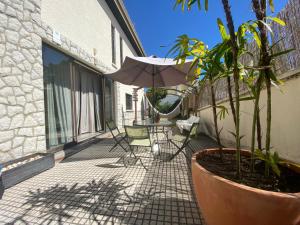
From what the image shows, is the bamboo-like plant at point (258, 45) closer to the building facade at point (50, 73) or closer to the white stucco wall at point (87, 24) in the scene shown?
the building facade at point (50, 73)

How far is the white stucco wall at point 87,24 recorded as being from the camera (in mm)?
3502

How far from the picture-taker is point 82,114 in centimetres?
460

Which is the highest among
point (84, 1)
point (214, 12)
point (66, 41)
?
point (84, 1)

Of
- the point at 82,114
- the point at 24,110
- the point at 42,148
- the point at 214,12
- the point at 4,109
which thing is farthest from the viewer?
the point at 82,114

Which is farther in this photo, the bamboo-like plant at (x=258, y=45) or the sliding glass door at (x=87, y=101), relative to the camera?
the sliding glass door at (x=87, y=101)

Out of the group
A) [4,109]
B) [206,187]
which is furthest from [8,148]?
[206,187]

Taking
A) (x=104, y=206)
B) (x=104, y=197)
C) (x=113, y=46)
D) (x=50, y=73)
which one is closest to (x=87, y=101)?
(x=50, y=73)

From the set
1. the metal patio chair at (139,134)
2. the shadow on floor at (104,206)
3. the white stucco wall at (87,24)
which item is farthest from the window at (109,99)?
the shadow on floor at (104,206)

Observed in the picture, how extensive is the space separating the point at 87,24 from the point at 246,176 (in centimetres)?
523

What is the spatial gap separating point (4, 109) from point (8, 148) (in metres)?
0.53

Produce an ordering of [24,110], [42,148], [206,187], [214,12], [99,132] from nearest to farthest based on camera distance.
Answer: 1. [206,187]
2. [214,12]
3. [24,110]
4. [42,148]
5. [99,132]

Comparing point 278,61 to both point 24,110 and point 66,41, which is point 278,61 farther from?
point 66,41

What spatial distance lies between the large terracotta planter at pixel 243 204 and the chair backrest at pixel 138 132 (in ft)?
5.40

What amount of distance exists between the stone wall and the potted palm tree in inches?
93.9
